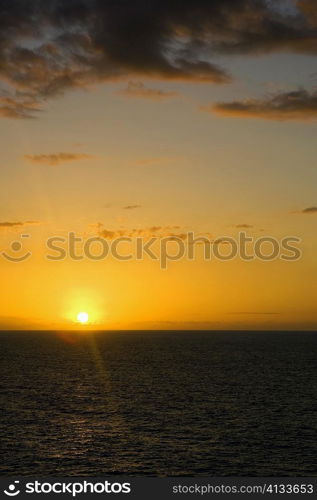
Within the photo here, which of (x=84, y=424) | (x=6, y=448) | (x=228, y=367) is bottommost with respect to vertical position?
(x=6, y=448)

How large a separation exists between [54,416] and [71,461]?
996 inches

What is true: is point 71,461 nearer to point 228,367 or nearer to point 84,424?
point 84,424

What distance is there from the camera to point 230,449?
65875 mm

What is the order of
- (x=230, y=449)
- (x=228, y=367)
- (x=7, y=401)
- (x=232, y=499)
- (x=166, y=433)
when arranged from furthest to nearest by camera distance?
(x=228, y=367) → (x=7, y=401) → (x=166, y=433) → (x=230, y=449) → (x=232, y=499)

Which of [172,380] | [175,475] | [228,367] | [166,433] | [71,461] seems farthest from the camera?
[228,367]

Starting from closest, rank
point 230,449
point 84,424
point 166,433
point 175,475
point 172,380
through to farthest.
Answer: point 175,475, point 230,449, point 166,433, point 84,424, point 172,380

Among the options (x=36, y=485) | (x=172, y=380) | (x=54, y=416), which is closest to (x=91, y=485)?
(x=36, y=485)

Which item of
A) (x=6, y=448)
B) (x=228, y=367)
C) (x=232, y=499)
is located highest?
(x=228, y=367)

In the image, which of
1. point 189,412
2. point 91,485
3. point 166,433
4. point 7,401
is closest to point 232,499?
point 91,485

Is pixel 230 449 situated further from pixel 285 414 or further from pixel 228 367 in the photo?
pixel 228 367

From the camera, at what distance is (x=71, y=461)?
6162 cm

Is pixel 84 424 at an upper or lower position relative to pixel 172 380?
lower

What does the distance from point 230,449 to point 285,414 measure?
24213mm

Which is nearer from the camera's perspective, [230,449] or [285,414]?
[230,449]
